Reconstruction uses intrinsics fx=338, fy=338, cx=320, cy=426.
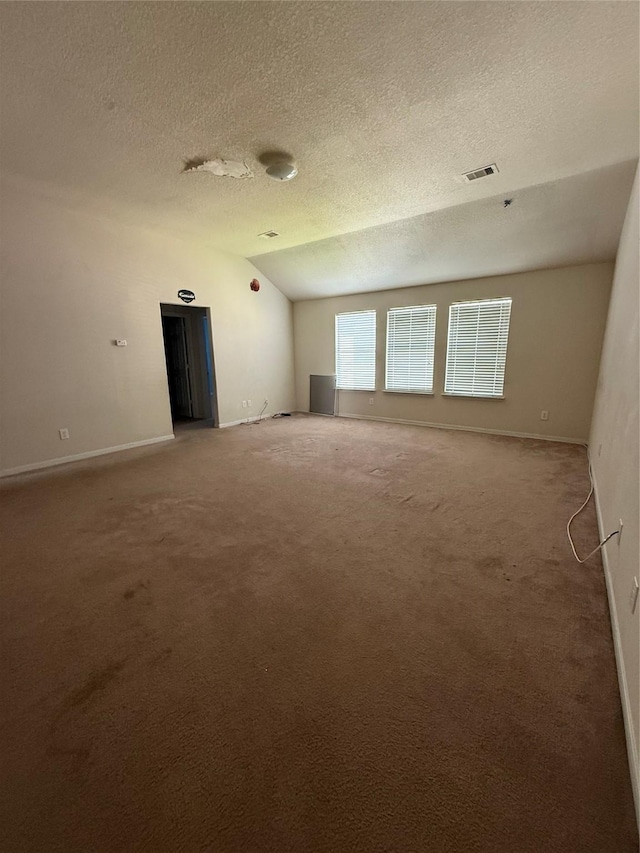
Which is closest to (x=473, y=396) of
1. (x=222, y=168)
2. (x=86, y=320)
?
(x=222, y=168)

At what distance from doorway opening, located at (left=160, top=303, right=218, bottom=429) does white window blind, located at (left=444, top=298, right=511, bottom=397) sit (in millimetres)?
4329

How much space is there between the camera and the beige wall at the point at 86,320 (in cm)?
374

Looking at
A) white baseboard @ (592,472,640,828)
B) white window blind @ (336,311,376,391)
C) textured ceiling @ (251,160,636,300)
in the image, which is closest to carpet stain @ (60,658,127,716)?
white baseboard @ (592,472,640,828)

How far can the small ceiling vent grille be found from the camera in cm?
302

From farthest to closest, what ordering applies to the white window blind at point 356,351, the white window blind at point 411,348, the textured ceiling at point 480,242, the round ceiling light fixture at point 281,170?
1. the white window blind at point 356,351
2. the white window blind at point 411,348
3. the textured ceiling at point 480,242
4. the round ceiling light fixture at point 281,170

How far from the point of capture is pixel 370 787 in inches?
41.3

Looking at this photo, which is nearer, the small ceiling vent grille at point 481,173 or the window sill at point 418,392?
the small ceiling vent grille at point 481,173

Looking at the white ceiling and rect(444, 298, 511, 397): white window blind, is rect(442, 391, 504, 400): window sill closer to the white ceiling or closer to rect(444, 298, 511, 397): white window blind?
rect(444, 298, 511, 397): white window blind

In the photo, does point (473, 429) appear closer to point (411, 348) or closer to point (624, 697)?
point (411, 348)

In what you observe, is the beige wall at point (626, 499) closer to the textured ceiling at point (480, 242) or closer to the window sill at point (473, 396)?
the textured ceiling at point (480, 242)

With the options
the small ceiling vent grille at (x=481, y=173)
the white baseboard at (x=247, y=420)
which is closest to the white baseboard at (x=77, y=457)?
the white baseboard at (x=247, y=420)

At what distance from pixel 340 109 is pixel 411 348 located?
3992 millimetres

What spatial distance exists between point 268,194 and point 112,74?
169 centimetres

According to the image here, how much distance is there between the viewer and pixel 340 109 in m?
2.31
